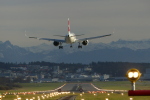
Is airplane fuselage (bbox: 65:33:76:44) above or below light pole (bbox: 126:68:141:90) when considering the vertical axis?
above

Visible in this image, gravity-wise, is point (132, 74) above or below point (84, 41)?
below

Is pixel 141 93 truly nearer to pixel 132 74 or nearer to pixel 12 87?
pixel 132 74

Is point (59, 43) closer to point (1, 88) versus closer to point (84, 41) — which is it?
point (84, 41)

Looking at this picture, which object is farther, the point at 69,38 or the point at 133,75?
the point at 69,38

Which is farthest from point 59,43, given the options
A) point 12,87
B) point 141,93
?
point 12,87

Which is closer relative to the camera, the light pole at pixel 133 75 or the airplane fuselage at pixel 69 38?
the light pole at pixel 133 75

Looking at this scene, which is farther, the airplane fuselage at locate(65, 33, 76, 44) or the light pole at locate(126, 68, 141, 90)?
the airplane fuselage at locate(65, 33, 76, 44)

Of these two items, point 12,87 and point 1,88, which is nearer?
point 1,88

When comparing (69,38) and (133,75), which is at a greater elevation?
(69,38)

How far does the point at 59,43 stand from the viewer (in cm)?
9912

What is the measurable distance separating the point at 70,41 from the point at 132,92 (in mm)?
83650

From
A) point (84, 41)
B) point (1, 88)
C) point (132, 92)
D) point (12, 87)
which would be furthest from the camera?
point (12, 87)

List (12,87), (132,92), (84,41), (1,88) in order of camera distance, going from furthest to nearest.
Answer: (12,87) → (1,88) → (84,41) → (132,92)

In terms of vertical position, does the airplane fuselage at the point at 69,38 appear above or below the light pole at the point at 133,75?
above
